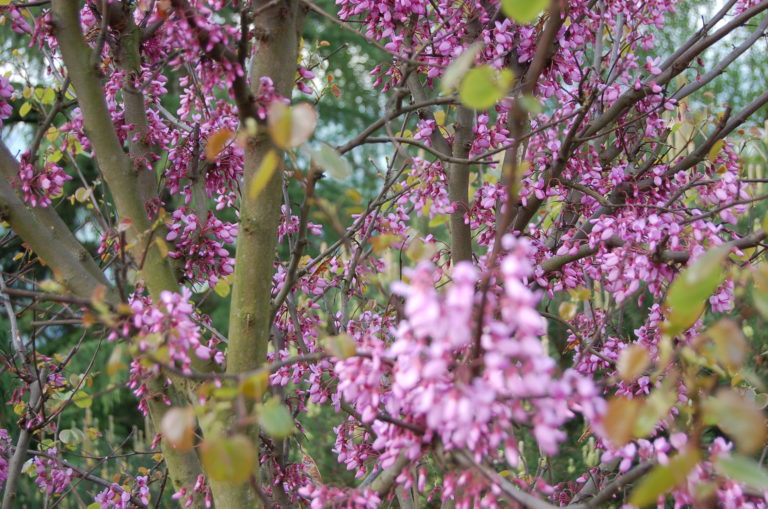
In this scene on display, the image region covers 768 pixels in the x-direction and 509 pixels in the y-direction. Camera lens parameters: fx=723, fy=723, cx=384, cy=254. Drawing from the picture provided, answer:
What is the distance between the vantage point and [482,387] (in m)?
0.99

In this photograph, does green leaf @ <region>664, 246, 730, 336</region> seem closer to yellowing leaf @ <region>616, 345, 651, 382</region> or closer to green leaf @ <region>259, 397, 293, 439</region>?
yellowing leaf @ <region>616, 345, 651, 382</region>

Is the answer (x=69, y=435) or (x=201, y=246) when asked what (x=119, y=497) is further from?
(x=201, y=246)

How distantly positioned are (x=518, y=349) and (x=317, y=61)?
1.90 meters

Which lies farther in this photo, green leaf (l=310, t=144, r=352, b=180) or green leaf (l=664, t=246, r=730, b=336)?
green leaf (l=310, t=144, r=352, b=180)

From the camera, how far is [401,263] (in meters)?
2.25

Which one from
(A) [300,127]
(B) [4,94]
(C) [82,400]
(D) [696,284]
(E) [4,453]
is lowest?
(D) [696,284]

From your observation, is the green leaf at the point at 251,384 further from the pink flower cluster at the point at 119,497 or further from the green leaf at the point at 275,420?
the pink flower cluster at the point at 119,497

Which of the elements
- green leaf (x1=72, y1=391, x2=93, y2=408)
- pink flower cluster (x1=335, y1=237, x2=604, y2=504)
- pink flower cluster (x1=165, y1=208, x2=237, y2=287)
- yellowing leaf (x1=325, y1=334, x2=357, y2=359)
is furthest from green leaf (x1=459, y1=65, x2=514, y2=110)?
green leaf (x1=72, y1=391, x2=93, y2=408)

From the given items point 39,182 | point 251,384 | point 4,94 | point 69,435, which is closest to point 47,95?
point 4,94

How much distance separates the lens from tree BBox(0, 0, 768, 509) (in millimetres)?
999

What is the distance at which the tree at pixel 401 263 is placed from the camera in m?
1.00

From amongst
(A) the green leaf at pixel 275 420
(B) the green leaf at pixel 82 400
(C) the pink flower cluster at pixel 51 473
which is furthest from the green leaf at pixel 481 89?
(C) the pink flower cluster at pixel 51 473

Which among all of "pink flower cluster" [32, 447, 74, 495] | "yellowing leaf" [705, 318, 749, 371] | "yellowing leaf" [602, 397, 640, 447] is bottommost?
"yellowing leaf" [602, 397, 640, 447]

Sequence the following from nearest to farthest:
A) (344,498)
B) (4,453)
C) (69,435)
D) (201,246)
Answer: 1. (344,498)
2. (201,246)
3. (69,435)
4. (4,453)
